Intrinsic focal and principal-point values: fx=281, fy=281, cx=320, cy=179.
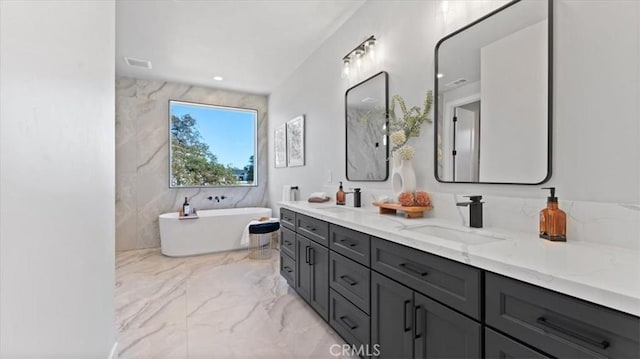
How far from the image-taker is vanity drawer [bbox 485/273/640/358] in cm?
69

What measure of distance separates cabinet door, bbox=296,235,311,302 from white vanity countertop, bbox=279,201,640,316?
1.08 m

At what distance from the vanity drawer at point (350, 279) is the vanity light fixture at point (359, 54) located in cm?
179

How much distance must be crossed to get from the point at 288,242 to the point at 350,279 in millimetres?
1131

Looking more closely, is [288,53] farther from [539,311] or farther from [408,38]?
[539,311]

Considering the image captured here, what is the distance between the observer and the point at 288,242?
2.79 meters

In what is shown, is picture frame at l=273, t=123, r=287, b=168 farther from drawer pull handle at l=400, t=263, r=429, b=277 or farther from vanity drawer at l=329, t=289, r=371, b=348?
drawer pull handle at l=400, t=263, r=429, b=277

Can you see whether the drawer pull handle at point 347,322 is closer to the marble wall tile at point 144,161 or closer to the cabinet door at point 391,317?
the cabinet door at point 391,317

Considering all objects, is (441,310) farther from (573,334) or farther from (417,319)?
(573,334)

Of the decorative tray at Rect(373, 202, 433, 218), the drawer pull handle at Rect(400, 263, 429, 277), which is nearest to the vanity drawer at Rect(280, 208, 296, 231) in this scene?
the decorative tray at Rect(373, 202, 433, 218)

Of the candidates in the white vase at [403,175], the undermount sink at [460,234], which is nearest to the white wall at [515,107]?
the undermount sink at [460,234]

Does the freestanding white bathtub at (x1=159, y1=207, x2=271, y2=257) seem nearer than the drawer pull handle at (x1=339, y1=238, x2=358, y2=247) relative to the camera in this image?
No

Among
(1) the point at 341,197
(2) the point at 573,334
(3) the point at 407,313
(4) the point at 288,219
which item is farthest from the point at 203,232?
(2) the point at 573,334

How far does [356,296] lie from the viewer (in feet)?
5.60

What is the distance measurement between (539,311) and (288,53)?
3.59 m
